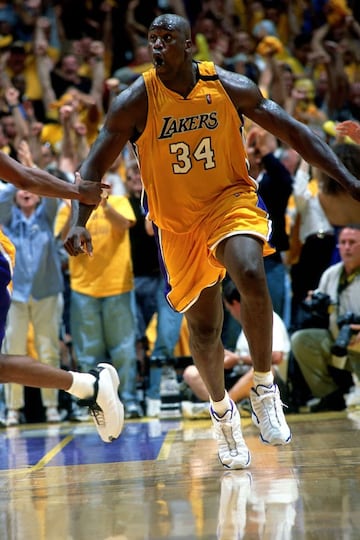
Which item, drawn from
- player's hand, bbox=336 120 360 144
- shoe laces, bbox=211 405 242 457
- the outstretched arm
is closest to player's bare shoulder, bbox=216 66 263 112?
the outstretched arm

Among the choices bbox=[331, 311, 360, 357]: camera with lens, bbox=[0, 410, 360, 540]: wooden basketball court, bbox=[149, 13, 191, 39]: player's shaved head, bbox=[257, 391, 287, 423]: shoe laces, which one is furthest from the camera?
bbox=[331, 311, 360, 357]: camera with lens

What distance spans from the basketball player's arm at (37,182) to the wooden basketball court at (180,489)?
1461mm

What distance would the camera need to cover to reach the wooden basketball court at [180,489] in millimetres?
3506

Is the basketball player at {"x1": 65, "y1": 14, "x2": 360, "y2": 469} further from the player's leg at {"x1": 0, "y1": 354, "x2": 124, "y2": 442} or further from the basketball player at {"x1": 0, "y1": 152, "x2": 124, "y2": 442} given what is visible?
the player's leg at {"x1": 0, "y1": 354, "x2": 124, "y2": 442}

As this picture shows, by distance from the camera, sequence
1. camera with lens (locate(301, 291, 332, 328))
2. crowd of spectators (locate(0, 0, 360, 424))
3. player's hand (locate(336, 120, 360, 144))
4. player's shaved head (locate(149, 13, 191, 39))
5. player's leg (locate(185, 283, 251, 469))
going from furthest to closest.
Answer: crowd of spectators (locate(0, 0, 360, 424)) < camera with lens (locate(301, 291, 332, 328)) < player's hand (locate(336, 120, 360, 144)) < player's leg (locate(185, 283, 251, 469)) < player's shaved head (locate(149, 13, 191, 39))

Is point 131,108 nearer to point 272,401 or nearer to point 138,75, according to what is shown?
point 272,401

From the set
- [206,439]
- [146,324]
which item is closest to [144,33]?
[146,324]

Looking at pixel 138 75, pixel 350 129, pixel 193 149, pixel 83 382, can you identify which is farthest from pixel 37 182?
pixel 138 75

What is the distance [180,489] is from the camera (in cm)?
441

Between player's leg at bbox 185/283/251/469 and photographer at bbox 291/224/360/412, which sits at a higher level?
player's leg at bbox 185/283/251/469

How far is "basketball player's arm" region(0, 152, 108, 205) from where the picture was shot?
15.4 feet

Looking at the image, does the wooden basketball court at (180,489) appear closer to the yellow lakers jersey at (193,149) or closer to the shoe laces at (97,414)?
the shoe laces at (97,414)

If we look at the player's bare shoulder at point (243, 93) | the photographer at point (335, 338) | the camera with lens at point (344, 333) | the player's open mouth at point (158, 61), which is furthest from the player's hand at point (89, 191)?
the photographer at point (335, 338)

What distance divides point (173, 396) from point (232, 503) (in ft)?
15.5
